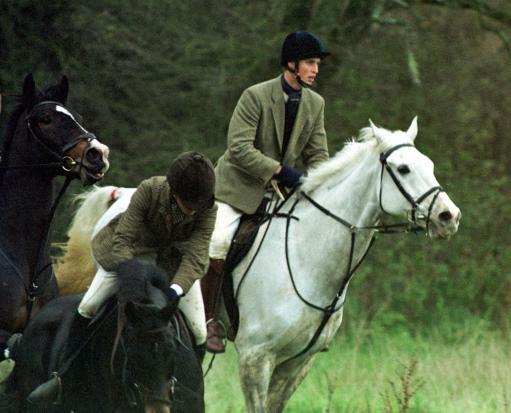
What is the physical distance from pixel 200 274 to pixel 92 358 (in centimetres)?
68

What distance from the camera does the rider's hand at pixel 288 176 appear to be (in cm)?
771

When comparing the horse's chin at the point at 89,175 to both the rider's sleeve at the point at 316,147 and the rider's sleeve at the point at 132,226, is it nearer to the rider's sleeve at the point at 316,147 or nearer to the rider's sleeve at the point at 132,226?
the rider's sleeve at the point at 132,226

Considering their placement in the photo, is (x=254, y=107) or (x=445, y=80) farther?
(x=445, y=80)

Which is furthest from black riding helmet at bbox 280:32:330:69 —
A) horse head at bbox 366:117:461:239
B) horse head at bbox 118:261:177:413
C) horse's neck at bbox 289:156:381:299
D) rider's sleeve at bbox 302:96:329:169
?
horse head at bbox 118:261:177:413

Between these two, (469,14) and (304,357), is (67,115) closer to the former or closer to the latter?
(304,357)

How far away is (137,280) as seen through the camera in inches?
211

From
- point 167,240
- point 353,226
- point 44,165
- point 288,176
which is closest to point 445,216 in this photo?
point 353,226

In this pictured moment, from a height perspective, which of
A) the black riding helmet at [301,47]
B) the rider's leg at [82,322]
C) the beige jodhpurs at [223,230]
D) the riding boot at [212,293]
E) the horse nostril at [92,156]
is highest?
the black riding helmet at [301,47]

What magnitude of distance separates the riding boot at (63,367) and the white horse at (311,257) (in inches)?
62.8

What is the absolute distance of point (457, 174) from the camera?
1445 centimetres

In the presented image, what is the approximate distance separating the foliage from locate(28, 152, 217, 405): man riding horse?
6302 mm

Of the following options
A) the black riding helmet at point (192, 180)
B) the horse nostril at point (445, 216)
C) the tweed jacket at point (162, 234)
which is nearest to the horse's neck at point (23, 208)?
the tweed jacket at point (162, 234)

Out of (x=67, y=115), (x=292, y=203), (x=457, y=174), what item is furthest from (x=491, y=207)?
(x=67, y=115)

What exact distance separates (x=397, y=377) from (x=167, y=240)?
383cm
